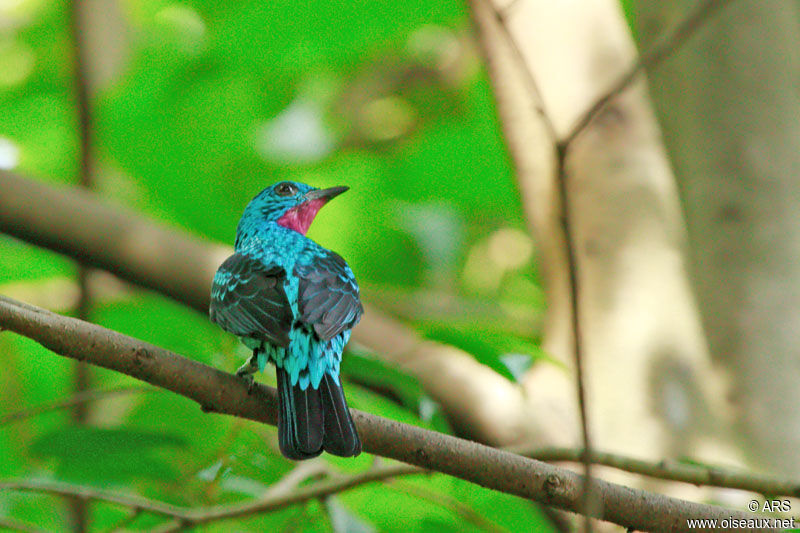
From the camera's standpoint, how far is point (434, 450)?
248 cm

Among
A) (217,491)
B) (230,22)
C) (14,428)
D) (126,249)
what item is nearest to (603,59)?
(230,22)

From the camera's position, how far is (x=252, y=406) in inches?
106

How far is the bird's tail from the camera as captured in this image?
8.27 ft

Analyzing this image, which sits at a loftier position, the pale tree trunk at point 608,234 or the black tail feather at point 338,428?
the black tail feather at point 338,428

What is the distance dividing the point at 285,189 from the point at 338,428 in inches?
85.4

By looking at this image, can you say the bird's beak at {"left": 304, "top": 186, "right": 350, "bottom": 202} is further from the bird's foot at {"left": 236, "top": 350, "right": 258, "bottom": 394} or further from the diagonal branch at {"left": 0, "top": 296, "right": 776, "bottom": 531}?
the diagonal branch at {"left": 0, "top": 296, "right": 776, "bottom": 531}

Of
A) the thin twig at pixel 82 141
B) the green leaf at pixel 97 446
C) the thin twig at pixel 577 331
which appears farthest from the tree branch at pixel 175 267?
the thin twig at pixel 577 331

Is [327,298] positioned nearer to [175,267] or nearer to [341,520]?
[341,520]

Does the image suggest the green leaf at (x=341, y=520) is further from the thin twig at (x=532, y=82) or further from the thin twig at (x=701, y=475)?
the thin twig at (x=532, y=82)

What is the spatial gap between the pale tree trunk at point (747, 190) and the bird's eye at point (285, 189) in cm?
210

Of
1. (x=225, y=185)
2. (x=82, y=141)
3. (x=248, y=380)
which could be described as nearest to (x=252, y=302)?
(x=248, y=380)

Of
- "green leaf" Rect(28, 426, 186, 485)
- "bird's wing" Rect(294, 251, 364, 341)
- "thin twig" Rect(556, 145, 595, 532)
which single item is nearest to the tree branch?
"bird's wing" Rect(294, 251, 364, 341)

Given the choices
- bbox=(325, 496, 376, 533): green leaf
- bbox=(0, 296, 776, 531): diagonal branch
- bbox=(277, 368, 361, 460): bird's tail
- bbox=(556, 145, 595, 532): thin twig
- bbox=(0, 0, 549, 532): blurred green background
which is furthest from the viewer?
bbox=(0, 0, 549, 532): blurred green background

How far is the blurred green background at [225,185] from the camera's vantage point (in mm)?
4059
